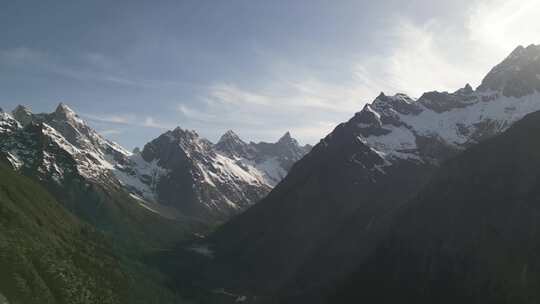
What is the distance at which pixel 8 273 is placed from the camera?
123 m

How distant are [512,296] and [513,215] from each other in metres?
38.1

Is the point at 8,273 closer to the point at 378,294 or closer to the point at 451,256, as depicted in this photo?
the point at 378,294

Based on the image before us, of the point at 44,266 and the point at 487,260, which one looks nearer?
the point at 44,266

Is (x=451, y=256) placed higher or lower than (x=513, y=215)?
lower

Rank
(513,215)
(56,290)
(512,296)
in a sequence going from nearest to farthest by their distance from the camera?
1. (56,290)
2. (512,296)
3. (513,215)

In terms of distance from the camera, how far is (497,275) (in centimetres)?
16838

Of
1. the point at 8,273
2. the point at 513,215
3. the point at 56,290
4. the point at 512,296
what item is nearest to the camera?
the point at 8,273

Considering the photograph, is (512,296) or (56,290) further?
(512,296)

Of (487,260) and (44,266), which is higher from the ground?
(487,260)

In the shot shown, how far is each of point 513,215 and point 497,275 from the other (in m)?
27.7

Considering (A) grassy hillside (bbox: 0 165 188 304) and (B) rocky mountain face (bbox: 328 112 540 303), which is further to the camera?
(B) rocky mountain face (bbox: 328 112 540 303)

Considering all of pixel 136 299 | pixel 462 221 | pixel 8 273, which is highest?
pixel 462 221

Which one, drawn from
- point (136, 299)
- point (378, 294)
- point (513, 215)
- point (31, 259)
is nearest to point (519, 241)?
point (513, 215)

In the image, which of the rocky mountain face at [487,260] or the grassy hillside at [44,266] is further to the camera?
the rocky mountain face at [487,260]
